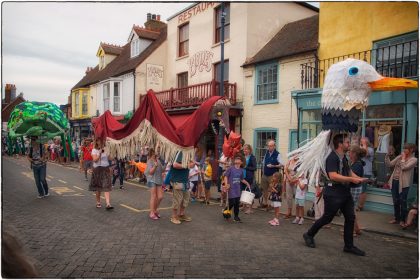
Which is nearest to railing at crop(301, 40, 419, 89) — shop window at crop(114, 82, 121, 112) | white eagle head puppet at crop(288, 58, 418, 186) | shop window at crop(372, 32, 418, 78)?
shop window at crop(372, 32, 418, 78)

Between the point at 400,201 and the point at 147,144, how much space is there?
18.6 ft

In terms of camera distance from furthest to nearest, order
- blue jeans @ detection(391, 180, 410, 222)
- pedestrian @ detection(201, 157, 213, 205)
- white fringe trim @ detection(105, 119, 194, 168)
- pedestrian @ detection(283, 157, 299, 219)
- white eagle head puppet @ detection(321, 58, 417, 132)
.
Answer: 1. pedestrian @ detection(201, 157, 213, 205)
2. pedestrian @ detection(283, 157, 299, 219)
3. blue jeans @ detection(391, 180, 410, 222)
4. white fringe trim @ detection(105, 119, 194, 168)
5. white eagle head puppet @ detection(321, 58, 417, 132)

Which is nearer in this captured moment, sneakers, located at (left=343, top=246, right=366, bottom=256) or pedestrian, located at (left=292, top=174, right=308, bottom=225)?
sneakers, located at (left=343, top=246, right=366, bottom=256)

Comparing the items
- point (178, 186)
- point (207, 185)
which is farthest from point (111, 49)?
point (178, 186)

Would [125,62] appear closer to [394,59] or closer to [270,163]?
[270,163]

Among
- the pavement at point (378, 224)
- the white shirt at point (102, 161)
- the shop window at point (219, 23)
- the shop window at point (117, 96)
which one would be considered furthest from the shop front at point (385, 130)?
the shop window at point (117, 96)

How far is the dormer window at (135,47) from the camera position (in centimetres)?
2293

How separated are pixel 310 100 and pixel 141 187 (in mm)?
6971

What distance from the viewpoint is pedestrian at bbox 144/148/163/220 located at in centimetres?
730

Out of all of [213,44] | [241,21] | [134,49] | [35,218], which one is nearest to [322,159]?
[35,218]

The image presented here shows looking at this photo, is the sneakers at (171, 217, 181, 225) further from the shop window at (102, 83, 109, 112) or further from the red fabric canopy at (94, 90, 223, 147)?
the shop window at (102, 83, 109, 112)

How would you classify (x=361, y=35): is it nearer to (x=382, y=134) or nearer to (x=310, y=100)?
(x=310, y=100)

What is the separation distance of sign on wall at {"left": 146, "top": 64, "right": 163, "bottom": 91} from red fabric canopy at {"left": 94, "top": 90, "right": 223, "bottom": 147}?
548 inches

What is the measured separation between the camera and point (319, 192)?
22.5ft
